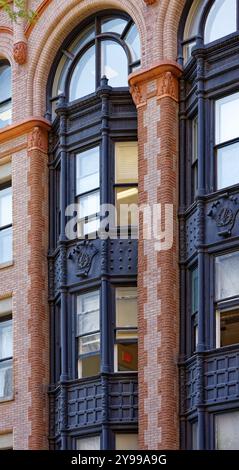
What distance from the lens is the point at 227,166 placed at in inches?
1179

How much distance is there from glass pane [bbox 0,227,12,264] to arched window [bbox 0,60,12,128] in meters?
2.96

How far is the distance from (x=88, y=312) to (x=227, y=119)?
5736 mm

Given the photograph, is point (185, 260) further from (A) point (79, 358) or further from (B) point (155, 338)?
(A) point (79, 358)

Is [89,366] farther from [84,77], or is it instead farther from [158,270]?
[84,77]

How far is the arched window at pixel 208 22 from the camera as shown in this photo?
30984mm

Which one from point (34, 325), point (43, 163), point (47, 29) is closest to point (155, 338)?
point (34, 325)

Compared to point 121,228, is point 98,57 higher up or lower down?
higher up

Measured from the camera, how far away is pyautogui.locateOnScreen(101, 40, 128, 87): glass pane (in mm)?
33672

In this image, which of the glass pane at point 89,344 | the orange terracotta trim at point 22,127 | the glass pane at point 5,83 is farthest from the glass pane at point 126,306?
the glass pane at point 5,83

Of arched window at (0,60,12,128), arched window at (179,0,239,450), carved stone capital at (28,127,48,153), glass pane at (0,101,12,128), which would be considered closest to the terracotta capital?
arched window at (179,0,239,450)

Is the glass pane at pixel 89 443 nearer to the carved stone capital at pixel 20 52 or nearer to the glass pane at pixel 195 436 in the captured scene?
the glass pane at pixel 195 436

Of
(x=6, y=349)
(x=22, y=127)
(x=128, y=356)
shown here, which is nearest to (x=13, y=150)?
(x=22, y=127)

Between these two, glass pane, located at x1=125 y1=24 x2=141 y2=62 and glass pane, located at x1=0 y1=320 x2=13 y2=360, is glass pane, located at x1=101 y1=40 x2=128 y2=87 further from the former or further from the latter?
glass pane, located at x1=0 y1=320 x2=13 y2=360

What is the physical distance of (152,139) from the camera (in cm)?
3172
